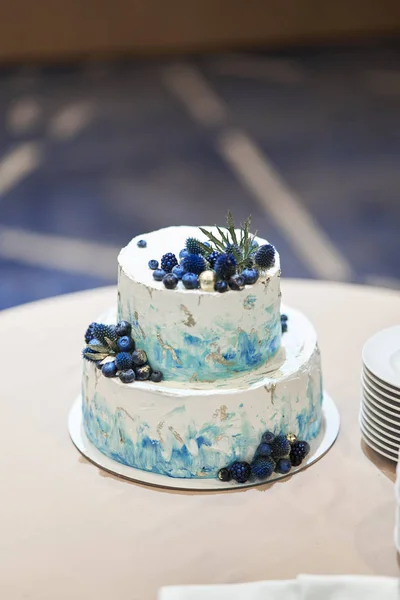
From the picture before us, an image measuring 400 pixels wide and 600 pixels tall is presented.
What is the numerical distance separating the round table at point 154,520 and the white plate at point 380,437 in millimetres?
69

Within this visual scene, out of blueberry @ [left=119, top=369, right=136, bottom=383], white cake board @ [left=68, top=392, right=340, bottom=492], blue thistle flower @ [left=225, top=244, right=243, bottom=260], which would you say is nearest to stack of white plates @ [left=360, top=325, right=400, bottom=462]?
white cake board @ [left=68, top=392, right=340, bottom=492]

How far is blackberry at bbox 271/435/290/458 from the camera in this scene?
3.02 metres

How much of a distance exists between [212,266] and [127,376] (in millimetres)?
443

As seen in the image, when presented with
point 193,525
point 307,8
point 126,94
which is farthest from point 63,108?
→ point 193,525

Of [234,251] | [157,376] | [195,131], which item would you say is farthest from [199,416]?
[195,131]

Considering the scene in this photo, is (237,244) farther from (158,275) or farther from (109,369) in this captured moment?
(109,369)

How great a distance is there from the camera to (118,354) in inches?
119

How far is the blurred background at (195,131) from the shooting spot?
6562mm

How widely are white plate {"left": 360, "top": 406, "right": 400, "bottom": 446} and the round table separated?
102 mm

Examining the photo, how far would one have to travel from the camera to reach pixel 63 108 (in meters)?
8.82

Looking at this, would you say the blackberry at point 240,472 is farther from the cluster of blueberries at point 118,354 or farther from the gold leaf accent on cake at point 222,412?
the cluster of blueberries at point 118,354

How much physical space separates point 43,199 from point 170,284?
4.47 m

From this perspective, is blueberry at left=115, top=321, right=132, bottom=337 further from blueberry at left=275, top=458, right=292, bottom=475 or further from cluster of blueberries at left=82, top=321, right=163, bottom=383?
blueberry at left=275, top=458, right=292, bottom=475

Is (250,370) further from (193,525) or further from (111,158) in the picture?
(111,158)
